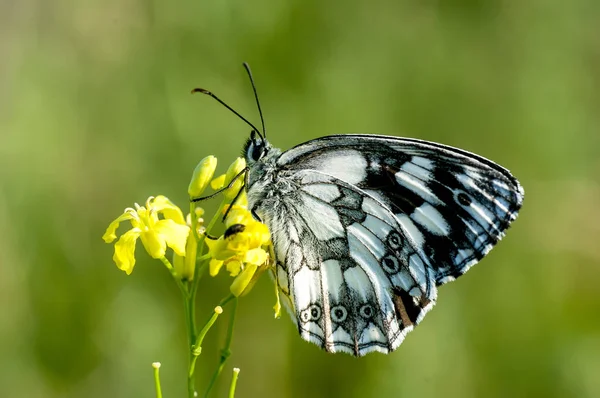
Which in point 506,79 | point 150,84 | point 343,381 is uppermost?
point 506,79

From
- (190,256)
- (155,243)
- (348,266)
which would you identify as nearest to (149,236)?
(155,243)

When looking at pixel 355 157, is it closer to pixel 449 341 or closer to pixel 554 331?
pixel 449 341

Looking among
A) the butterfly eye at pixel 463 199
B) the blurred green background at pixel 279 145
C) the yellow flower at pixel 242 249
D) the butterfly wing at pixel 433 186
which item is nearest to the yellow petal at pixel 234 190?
the yellow flower at pixel 242 249

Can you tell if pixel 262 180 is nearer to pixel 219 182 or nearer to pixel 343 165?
pixel 219 182

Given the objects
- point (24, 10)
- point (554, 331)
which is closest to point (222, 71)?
point (24, 10)

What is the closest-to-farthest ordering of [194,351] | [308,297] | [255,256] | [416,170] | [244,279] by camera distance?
[194,351] → [255,256] → [244,279] → [308,297] → [416,170]

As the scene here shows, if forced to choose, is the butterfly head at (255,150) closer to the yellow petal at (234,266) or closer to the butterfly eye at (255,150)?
the butterfly eye at (255,150)

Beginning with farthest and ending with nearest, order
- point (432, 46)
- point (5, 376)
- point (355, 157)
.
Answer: point (432, 46) < point (5, 376) < point (355, 157)
